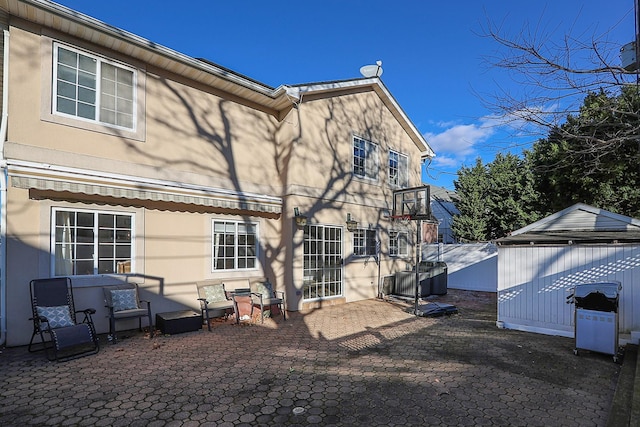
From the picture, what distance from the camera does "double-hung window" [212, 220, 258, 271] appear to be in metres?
11.1

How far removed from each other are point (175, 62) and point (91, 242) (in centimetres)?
565

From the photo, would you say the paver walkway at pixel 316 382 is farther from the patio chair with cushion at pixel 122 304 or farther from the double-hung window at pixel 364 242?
the double-hung window at pixel 364 242

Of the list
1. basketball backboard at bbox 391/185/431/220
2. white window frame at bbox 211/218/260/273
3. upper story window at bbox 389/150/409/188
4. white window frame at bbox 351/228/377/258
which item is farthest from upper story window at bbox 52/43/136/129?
upper story window at bbox 389/150/409/188

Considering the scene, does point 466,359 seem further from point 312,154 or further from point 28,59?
point 28,59

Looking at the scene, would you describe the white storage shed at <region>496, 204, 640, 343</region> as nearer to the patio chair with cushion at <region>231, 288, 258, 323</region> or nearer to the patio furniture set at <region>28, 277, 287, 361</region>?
the patio furniture set at <region>28, 277, 287, 361</region>

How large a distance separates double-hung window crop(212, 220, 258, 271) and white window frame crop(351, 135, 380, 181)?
17.7ft

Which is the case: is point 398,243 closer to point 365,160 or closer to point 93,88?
point 365,160

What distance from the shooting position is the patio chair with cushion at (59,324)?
693 cm

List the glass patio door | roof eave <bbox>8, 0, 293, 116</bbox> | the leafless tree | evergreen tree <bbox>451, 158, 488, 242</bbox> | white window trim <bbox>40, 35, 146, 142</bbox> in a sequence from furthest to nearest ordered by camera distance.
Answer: evergreen tree <bbox>451, 158, 488, 242</bbox> → the glass patio door → white window trim <bbox>40, 35, 146, 142</bbox> → roof eave <bbox>8, 0, 293, 116</bbox> → the leafless tree

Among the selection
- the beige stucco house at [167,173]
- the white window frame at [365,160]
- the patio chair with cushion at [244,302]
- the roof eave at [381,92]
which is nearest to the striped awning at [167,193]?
the beige stucco house at [167,173]

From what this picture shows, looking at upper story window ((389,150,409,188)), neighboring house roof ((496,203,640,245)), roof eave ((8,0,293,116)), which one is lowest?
neighboring house roof ((496,203,640,245))

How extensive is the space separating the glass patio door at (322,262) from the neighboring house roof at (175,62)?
4887mm

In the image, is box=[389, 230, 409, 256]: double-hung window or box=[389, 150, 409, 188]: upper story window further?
box=[389, 150, 409, 188]: upper story window

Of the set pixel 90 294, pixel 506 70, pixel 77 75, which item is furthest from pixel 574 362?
pixel 77 75
